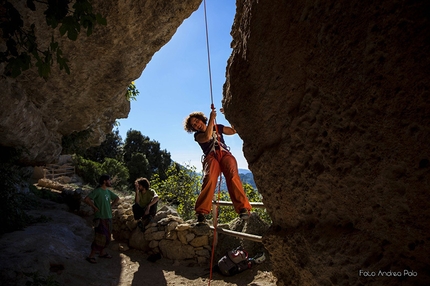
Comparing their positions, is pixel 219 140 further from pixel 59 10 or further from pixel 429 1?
pixel 429 1

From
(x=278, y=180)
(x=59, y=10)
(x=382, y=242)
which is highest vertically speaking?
(x=59, y=10)

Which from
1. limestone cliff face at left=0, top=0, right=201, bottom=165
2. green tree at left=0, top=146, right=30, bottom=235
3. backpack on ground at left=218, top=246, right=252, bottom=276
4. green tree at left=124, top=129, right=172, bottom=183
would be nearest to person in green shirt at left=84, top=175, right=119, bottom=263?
green tree at left=0, top=146, right=30, bottom=235

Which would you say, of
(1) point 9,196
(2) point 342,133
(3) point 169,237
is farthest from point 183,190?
(2) point 342,133

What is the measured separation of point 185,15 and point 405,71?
6.74 meters

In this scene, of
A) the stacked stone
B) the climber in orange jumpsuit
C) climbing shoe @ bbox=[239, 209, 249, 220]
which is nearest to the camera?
climbing shoe @ bbox=[239, 209, 249, 220]

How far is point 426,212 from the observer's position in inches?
41.3

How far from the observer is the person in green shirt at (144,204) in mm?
6555

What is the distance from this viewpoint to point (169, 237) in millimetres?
6039

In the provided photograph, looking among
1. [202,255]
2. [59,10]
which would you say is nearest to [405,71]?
[59,10]

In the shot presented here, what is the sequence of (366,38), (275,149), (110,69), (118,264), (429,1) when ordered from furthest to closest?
1. (110,69)
2. (118,264)
3. (275,149)
4. (366,38)
5. (429,1)

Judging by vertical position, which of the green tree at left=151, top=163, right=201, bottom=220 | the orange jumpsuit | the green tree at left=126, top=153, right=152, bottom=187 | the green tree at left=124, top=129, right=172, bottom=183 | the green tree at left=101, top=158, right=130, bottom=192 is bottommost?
the orange jumpsuit

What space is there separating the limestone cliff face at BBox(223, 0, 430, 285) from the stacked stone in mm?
4101

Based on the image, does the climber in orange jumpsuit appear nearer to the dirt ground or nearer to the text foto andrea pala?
the dirt ground

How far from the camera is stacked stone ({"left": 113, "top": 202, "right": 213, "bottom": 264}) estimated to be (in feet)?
19.0
